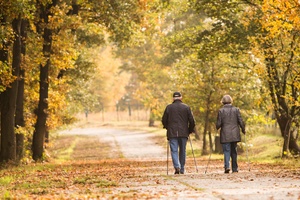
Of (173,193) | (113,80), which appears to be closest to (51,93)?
(173,193)

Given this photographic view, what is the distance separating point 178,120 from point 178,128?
21 centimetres

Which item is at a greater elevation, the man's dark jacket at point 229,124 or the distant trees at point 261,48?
the distant trees at point 261,48

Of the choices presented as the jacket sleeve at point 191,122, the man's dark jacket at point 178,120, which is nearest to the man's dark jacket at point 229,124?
the jacket sleeve at point 191,122

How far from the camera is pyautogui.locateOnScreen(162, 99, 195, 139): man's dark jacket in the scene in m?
17.0

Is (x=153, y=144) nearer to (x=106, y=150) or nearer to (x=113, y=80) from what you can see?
(x=106, y=150)

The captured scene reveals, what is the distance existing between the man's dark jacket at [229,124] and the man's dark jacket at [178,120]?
77cm

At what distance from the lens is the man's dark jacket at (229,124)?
17.1 m

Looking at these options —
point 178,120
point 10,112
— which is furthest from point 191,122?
point 10,112

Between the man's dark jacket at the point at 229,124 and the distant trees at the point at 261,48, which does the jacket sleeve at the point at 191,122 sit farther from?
the distant trees at the point at 261,48

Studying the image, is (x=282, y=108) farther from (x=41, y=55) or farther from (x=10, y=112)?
(x=10, y=112)

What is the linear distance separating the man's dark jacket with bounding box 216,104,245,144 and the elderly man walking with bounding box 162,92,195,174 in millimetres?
793

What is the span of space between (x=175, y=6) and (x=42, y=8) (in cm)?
546

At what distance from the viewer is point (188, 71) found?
32.8m

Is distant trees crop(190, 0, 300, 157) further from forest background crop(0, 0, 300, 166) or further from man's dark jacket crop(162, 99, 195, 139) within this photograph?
man's dark jacket crop(162, 99, 195, 139)
